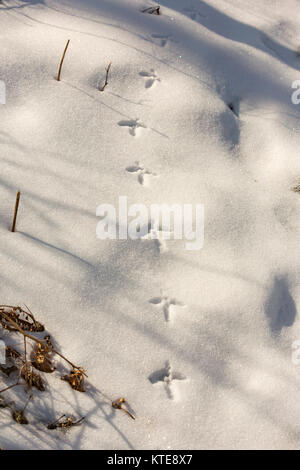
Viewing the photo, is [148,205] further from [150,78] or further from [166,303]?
[150,78]

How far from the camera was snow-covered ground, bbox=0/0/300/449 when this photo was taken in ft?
4.67

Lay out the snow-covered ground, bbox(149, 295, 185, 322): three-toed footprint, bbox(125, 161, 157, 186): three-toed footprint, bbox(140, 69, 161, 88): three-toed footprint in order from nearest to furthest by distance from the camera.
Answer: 1. the snow-covered ground
2. bbox(149, 295, 185, 322): three-toed footprint
3. bbox(125, 161, 157, 186): three-toed footprint
4. bbox(140, 69, 161, 88): three-toed footprint

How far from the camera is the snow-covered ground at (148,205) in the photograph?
4.67 ft

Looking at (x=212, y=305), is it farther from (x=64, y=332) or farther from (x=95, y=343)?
(x=64, y=332)

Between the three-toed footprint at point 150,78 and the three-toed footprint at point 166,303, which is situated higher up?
the three-toed footprint at point 150,78

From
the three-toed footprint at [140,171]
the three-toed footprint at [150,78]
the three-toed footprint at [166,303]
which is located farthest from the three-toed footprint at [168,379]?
the three-toed footprint at [150,78]

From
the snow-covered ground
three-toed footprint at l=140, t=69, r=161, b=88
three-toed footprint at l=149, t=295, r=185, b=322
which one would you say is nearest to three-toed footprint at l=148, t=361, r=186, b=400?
the snow-covered ground

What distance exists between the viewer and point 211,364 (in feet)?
4.96

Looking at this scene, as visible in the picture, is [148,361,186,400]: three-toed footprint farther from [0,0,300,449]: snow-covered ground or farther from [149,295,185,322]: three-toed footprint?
[149,295,185,322]: three-toed footprint

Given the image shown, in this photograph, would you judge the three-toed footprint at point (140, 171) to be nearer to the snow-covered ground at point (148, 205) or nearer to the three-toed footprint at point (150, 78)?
the snow-covered ground at point (148, 205)

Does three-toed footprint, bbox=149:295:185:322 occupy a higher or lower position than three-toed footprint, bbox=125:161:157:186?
lower
